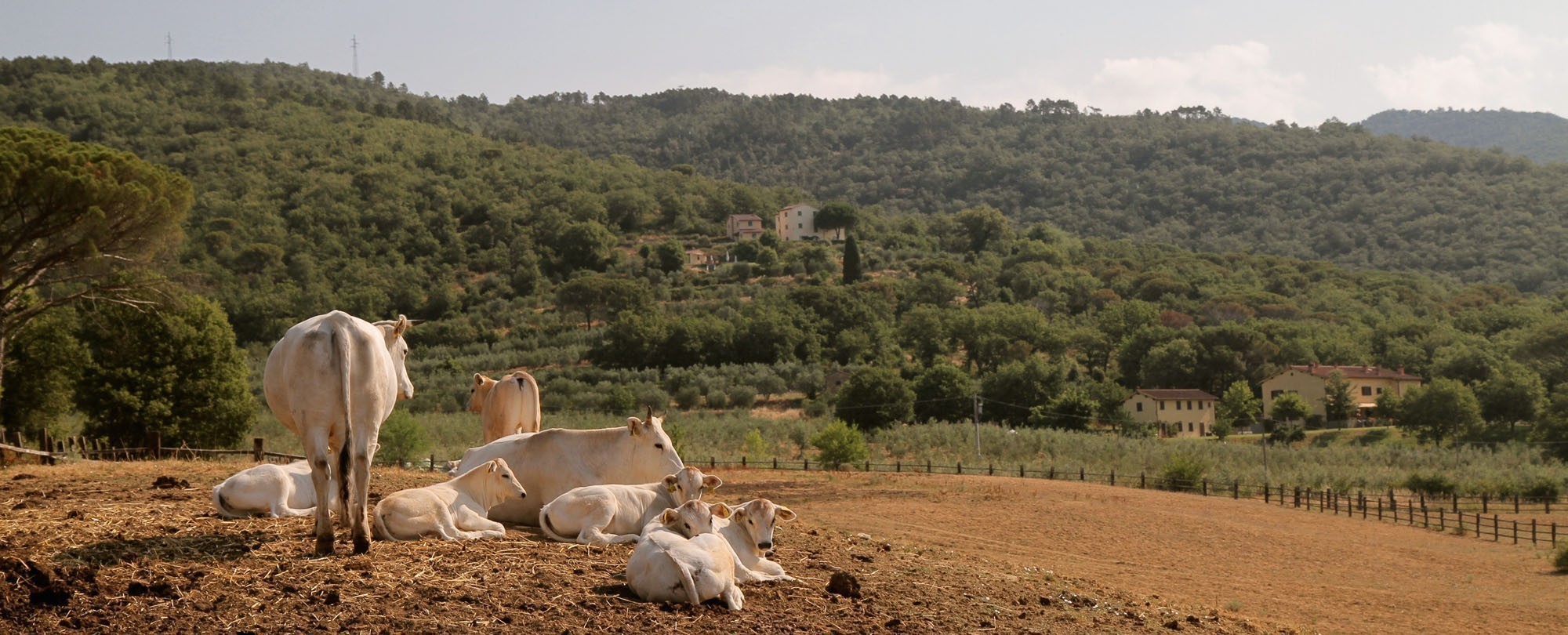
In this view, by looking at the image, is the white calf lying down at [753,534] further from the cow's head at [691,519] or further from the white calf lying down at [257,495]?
the white calf lying down at [257,495]

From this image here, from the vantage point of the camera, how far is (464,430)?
52.1 metres

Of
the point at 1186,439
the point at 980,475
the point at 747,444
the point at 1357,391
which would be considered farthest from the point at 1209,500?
the point at 1357,391

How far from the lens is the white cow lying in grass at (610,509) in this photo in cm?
1148

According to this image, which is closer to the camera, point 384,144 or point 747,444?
point 747,444

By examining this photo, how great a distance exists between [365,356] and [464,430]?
43.7 m

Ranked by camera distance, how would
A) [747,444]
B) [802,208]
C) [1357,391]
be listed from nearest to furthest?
1. [747,444]
2. [1357,391]
3. [802,208]

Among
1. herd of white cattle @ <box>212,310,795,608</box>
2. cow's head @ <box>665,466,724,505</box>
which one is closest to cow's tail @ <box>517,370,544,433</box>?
herd of white cattle @ <box>212,310,795,608</box>

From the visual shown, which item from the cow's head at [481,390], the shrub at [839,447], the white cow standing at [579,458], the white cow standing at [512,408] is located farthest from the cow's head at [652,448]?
the shrub at [839,447]

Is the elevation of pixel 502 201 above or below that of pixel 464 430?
above

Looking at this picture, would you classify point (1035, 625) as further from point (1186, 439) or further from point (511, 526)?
point (1186, 439)

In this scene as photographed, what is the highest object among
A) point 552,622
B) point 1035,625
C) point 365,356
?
point 365,356

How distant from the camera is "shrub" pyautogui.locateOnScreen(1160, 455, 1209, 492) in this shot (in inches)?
1984

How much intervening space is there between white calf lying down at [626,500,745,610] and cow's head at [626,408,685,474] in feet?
9.53

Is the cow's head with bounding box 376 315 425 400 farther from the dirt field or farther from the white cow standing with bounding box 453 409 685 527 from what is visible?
the white cow standing with bounding box 453 409 685 527
